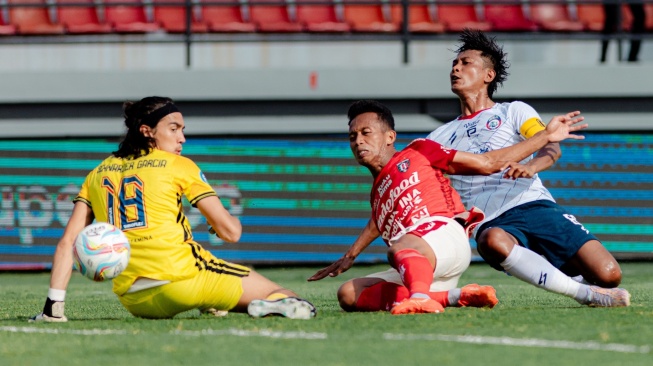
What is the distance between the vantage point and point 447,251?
621 centimetres

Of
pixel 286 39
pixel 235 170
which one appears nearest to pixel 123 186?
pixel 235 170

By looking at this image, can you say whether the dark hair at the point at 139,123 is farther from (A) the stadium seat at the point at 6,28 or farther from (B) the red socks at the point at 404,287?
(A) the stadium seat at the point at 6,28

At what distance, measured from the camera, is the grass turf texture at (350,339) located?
435 cm

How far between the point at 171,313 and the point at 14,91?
8.22 m

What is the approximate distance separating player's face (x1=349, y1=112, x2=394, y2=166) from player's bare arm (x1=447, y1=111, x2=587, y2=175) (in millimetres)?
438

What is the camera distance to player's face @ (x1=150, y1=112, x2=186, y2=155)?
240 inches

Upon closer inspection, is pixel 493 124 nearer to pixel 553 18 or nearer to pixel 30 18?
pixel 553 18

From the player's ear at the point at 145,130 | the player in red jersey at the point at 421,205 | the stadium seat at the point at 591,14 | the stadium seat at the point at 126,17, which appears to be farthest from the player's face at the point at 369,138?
the stadium seat at the point at 591,14

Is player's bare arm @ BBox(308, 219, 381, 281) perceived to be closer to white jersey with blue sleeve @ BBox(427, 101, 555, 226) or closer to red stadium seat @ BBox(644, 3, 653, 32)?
white jersey with blue sleeve @ BBox(427, 101, 555, 226)

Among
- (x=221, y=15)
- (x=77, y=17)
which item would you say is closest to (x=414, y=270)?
(x=221, y=15)

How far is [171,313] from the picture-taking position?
19.7 feet

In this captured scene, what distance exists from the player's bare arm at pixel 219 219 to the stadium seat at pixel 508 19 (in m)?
10.7

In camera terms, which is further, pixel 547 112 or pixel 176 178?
pixel 547 112

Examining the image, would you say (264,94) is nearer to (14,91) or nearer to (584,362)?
(14,91)
